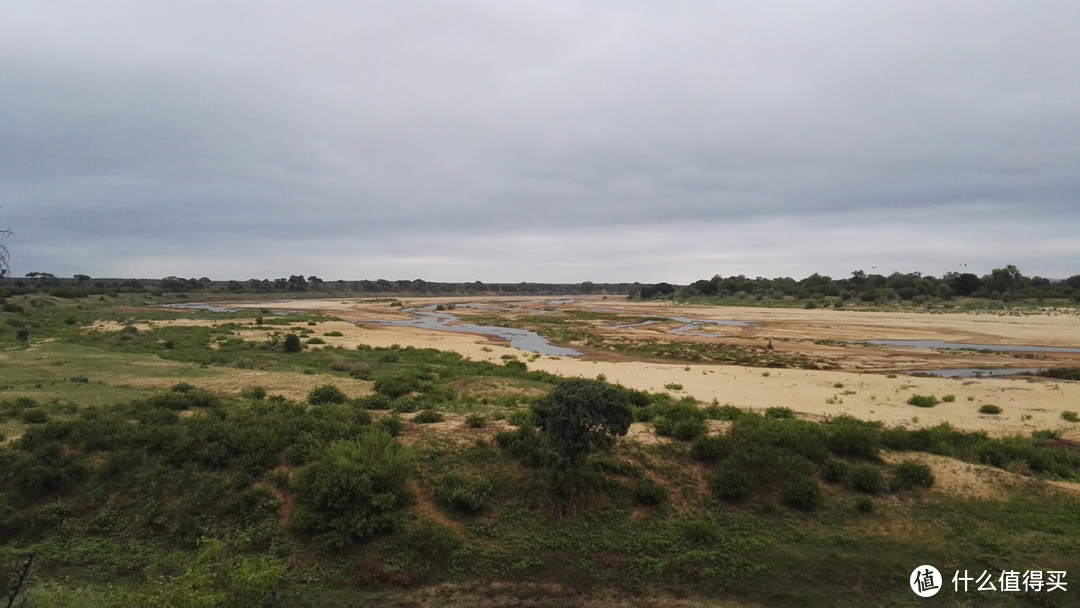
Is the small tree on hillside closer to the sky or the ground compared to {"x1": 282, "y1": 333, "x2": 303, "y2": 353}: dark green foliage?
closer to the sky

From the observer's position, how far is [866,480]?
Result: 1163cm

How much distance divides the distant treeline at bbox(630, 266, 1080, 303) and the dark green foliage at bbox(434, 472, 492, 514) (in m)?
107

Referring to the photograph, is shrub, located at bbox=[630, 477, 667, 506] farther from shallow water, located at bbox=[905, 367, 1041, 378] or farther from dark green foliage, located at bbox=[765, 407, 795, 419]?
shallow water, located at bbox=[905, 367, 1041, 378]

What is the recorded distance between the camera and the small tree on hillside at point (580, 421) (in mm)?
10945

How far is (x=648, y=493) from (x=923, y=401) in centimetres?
1586

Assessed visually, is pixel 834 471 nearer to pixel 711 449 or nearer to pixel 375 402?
pixel 711 449

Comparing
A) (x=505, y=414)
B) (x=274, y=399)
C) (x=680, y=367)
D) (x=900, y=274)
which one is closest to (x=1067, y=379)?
(x=680, y=367)

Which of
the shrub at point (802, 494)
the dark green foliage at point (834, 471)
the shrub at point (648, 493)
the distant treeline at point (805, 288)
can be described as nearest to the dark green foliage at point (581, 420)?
the shrub at point (648, 493)

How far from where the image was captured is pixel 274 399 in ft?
55.9

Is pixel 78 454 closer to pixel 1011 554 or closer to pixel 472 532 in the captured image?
pixel 472 532

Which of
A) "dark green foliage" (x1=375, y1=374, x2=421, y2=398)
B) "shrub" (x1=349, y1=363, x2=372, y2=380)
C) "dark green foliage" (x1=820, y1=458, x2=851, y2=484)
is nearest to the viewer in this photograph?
"dark green foliage" (x1=820, y1=458, x2=851, y2=484)

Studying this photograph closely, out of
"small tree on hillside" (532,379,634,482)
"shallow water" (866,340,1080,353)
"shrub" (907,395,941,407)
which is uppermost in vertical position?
"small tree on hillside" (532,379,634,482)

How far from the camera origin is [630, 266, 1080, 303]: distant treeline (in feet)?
324

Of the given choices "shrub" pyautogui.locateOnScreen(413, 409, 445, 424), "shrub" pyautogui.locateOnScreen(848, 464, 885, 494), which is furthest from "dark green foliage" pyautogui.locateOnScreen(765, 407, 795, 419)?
"shrub" pyautogui.locateOnScreen(413, 409, 445, 424)
